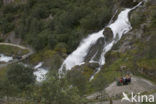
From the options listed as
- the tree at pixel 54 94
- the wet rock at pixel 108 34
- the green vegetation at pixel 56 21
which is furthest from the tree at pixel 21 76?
the green vegetation at pixel 56 21

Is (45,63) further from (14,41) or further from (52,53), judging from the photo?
(14,41)

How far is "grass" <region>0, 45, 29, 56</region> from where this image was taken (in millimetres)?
63669

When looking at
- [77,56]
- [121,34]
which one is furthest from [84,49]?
[121,34]

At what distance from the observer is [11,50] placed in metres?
66.0

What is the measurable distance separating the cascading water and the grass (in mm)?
17086

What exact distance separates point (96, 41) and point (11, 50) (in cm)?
2646

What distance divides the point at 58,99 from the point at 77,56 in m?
32.5

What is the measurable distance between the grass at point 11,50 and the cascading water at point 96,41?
56.1 feet

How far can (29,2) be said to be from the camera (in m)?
84.1

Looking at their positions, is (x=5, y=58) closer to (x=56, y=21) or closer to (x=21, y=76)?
(x=56, y=21)

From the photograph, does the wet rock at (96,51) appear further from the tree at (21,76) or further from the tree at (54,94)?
the tree at (54,94)

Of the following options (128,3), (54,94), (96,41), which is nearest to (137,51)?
(96,41)

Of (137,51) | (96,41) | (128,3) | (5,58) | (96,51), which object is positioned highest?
(128,3)

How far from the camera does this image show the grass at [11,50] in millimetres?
63669
